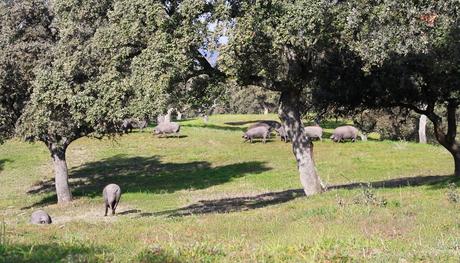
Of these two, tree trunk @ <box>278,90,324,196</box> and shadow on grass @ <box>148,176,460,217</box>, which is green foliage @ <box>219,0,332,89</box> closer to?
tree trunk @ <box>278,90,324,196</box>

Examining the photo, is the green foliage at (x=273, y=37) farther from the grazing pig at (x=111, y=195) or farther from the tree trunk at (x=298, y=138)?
the grazing pig at (x=111, y=195)

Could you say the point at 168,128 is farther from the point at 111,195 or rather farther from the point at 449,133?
the point at 449,133

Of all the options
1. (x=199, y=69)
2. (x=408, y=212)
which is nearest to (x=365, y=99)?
(x=199, y=69)

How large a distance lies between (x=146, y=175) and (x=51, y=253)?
33.7 metres

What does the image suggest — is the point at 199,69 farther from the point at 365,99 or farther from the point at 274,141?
the point at 274,141

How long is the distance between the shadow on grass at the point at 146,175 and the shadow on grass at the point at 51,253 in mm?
24861

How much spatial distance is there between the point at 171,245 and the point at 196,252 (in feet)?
2.41

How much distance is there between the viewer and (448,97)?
26.9m

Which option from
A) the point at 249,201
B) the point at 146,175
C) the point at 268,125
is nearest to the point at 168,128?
the point at 268,125

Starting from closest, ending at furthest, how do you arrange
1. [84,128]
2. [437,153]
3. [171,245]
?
[171,245] → [84,128] → [437,153]

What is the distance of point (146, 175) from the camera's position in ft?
139

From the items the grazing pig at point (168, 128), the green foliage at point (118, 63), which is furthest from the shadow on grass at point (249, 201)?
the grazing pig at point (168, 128)

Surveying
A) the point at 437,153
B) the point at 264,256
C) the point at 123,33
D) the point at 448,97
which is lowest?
the point at 437,153

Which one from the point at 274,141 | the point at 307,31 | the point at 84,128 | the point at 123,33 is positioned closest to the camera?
the point at 307,31
